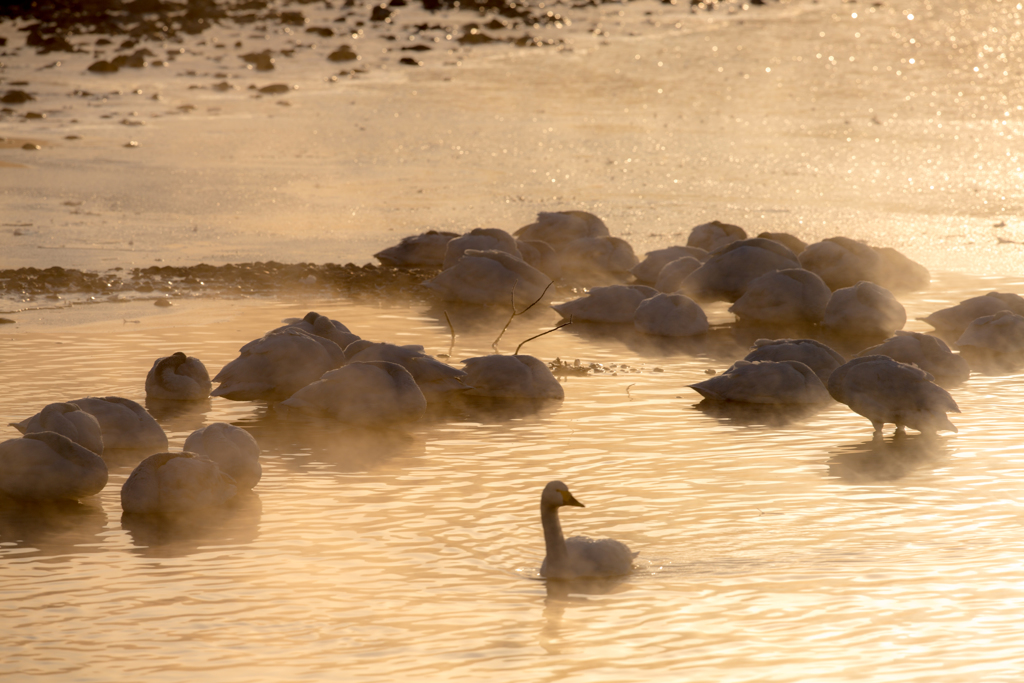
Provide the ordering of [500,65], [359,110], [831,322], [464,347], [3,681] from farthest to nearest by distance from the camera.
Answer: [500,65] < [359,110] < [831,322] < [464,347] < [3,681]

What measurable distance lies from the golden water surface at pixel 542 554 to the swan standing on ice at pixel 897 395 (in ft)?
0.46

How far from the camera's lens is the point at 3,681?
3736mm

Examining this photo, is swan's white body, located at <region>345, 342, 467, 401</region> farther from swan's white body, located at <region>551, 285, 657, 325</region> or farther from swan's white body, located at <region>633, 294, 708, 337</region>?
swan's white body, located at <region>551, 285, 657, 325</region>

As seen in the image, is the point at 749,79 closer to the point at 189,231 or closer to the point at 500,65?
the point at 500,65

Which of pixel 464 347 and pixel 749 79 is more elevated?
pixel 749 79

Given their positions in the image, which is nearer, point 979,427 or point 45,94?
point 979,427

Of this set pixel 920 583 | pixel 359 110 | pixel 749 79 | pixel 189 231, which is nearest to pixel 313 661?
pixel 920 583

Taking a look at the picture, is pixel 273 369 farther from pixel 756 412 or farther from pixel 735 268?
pixel 735 268

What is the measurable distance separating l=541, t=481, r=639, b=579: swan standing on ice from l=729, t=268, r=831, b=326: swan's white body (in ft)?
15.9

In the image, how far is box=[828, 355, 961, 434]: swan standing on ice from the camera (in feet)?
20.4

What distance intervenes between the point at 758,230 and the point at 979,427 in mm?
5894

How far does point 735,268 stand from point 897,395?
3522 mm

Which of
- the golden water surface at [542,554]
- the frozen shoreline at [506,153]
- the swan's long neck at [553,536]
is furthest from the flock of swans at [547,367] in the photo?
the frozen shoreline at [506,153]

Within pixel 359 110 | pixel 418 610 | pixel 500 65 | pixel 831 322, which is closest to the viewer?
pixel 418 610
